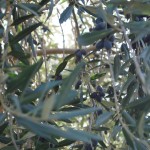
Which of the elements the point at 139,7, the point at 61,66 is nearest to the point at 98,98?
the point at 61,66

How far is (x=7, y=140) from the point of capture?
3.29ft

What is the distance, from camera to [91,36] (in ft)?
2.82

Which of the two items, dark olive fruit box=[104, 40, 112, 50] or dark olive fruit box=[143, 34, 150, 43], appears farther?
dark olive fruit box=[143, 34, 150, 43]

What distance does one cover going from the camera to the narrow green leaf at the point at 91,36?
0.85 m

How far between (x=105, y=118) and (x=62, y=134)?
192 mm

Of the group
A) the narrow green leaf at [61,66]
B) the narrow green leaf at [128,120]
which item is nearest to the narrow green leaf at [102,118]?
the narrow green leaf at [128,120]

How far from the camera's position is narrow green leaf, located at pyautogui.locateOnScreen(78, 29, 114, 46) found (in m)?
0.85

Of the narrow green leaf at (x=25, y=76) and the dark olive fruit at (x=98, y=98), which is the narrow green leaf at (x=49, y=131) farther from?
the dark olive fruit at (x=98, y=98)

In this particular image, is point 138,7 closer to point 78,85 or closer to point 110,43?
point 110,43

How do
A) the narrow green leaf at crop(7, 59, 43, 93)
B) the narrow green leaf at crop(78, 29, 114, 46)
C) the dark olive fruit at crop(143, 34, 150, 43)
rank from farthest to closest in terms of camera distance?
the dark olive fruit at crop(143, 34, 150, 43) → the narrow green leaf at crop(78, 29, 114, 46) → the narrow green leaf at crop(7, 59, 43, 93)

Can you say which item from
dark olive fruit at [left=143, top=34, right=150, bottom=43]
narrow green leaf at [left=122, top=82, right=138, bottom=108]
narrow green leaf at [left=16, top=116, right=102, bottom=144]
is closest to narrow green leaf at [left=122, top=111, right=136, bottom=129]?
narrow green leaf at [left=122, top=82, right=138, bottom=108]

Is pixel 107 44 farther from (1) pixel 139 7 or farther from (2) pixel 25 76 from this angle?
(2) pixel 25 76

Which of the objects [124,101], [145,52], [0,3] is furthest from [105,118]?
[0,3]

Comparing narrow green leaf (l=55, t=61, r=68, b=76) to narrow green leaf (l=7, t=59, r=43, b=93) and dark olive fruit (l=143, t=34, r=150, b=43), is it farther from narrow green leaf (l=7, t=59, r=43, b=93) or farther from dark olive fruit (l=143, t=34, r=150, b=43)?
narrow green leaf (l=7, t=59, r=43, b=93)
